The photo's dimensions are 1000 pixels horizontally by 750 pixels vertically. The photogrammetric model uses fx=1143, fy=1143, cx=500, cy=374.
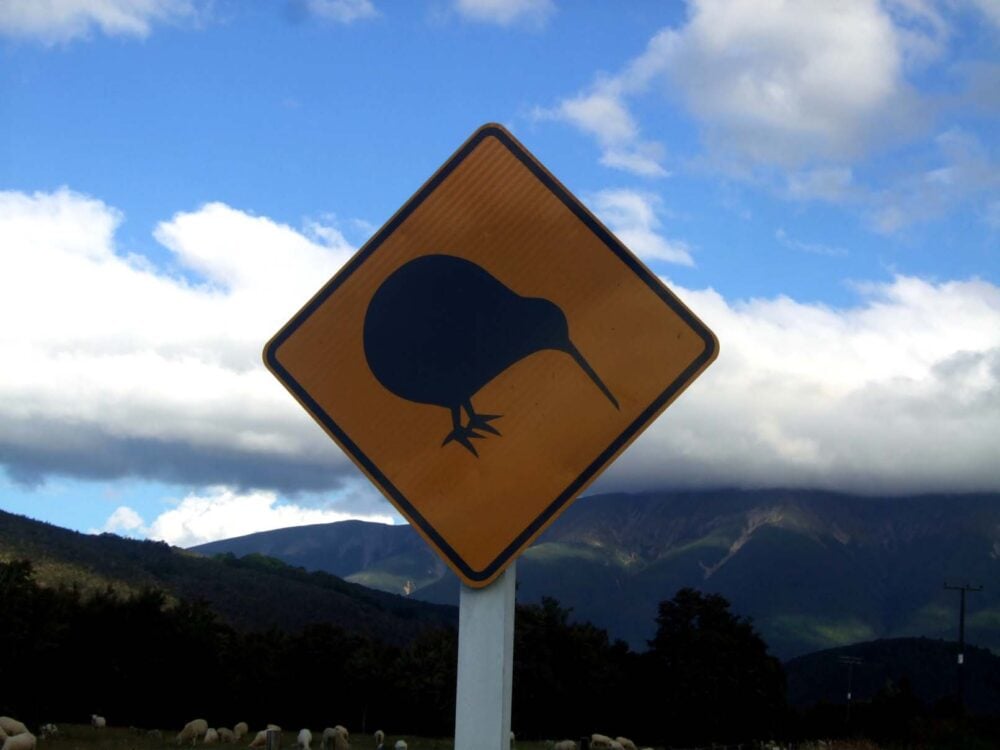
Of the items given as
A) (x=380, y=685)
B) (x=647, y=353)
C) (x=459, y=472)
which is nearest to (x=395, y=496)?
(x=459, y=472)

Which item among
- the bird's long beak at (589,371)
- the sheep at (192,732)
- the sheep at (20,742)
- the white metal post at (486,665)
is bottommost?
the sheep at (192,732)

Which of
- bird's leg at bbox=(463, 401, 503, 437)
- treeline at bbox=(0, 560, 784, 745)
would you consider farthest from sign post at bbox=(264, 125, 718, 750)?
treeline at bbox=(0, 560, 784, 745)

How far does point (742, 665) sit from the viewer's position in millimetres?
86688

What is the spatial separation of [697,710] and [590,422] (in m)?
85.3

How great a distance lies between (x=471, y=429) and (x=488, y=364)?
192mm

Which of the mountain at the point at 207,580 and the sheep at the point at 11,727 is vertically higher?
the mountain at the point at 207,580

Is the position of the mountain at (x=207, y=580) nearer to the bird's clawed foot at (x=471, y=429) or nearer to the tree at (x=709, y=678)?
the tree at (x=709, y=678)

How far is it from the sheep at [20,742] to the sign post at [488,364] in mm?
29640

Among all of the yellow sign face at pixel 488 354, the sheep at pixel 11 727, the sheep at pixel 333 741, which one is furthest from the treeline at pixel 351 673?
the yellow sign face at pixel 488 354

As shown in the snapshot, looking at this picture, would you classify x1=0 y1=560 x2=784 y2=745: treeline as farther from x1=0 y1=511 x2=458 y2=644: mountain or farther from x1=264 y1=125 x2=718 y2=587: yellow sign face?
x1=264 y1=125 x2=718 y2=587: yellow sign face

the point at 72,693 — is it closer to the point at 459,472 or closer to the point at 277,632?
the point at 277,632

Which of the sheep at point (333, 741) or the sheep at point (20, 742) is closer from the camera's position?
the sheep at point (20, 742)

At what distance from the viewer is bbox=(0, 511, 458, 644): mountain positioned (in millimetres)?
121812

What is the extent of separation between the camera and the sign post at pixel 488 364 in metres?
3.15
